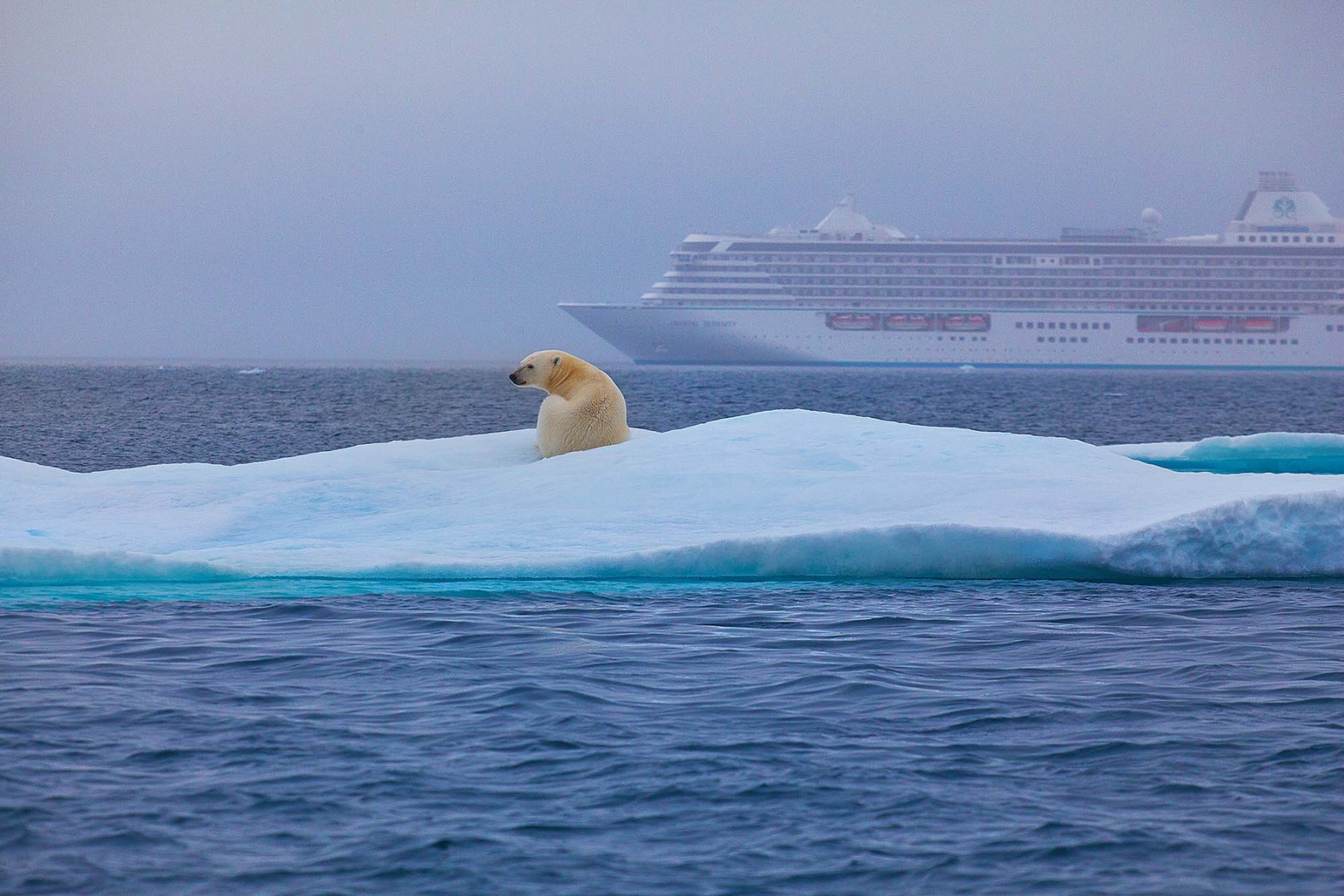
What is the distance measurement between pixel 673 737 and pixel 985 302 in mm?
81800

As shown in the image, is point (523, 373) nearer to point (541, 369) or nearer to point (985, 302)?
point (541, 369)

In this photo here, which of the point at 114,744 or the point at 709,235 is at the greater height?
the point at 709,235

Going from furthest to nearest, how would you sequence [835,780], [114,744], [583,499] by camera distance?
1. [583,499]
2. [114,744]
3. [835,780]

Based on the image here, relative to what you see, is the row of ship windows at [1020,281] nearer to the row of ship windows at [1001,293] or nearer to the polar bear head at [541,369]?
the row of ship windows at [1001,293]

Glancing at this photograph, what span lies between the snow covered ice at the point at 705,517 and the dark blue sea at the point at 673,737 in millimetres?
178

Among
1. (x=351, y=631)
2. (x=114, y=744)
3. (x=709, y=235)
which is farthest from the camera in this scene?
(x=709, y=235)

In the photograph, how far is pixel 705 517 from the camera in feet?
31.1

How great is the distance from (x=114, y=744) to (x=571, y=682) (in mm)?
1855

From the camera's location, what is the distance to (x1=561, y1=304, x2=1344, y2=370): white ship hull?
83.4 metres

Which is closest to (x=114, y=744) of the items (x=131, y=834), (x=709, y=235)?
(x=131, y=834)

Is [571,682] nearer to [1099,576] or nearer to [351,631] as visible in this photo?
[351,631]

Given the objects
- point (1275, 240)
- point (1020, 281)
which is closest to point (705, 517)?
point (1020, 281)

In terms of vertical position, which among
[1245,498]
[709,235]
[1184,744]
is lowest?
[1184,744]

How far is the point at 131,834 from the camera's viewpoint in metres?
4.19
